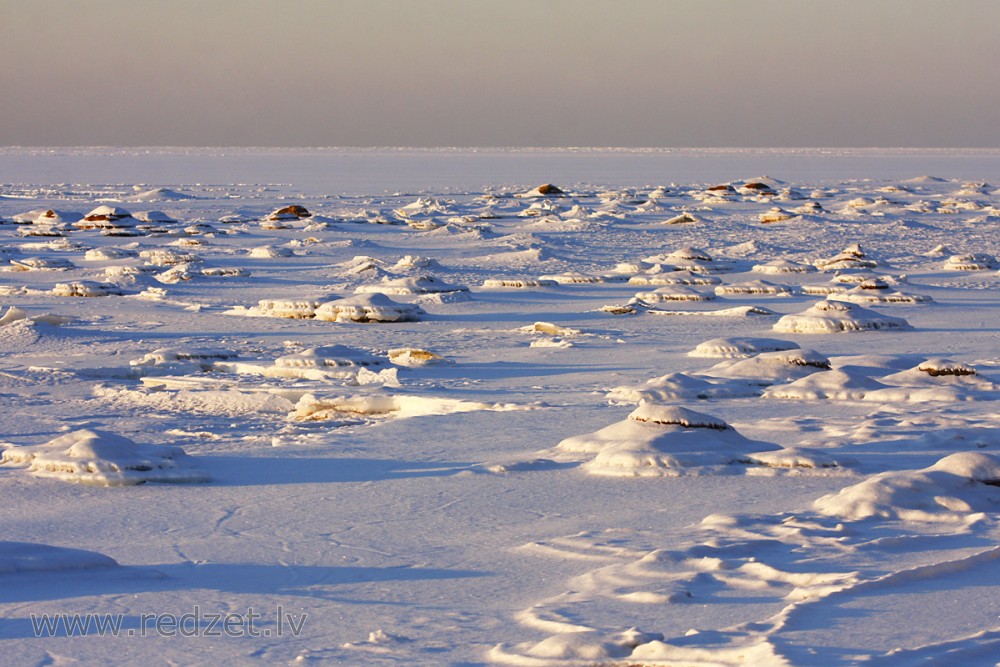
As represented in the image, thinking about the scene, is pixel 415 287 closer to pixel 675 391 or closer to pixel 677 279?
pixel 677 279

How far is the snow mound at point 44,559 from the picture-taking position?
4578 mm

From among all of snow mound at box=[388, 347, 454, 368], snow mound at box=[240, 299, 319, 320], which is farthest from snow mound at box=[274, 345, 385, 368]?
snow mound at box=[240, 299, 319, 320]

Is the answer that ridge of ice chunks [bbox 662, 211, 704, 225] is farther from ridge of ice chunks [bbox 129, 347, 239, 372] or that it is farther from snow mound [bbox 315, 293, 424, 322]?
ridge of ice chunks [bbox 129, 347, 239, 372]

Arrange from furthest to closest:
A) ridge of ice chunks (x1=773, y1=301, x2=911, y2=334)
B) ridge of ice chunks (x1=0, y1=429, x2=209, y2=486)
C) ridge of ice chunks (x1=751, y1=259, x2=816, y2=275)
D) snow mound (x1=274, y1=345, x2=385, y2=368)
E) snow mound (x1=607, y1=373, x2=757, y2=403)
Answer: ridge of ice chunks (x1=751, y1=259, x2=816, y2=275) → ridge of ice chunks (x1=773, y1=301, x2=911, y2=334) → snow mound (x1=274, y1=345, x2=385, y2=368) → snow mound (x1=607, y1=373, x2=757, y2=403) → ridge of ice chunks (x1=0, y1=429, x2=209, y2=486)

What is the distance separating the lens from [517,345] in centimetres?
1099

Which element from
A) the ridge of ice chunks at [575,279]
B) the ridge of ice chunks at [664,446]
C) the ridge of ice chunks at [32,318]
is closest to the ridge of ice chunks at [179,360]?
the ridge of ice chunks at [32,318]

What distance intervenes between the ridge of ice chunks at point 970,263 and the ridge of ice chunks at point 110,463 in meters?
14.2

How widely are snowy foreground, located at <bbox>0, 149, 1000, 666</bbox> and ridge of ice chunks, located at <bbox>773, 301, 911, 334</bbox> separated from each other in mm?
34

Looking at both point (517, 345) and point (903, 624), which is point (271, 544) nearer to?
point (903, 624)

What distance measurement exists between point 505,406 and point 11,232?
1983cm

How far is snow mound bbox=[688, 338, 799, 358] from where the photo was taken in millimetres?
9883

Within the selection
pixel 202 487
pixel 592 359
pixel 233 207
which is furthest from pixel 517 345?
pixel 233 207

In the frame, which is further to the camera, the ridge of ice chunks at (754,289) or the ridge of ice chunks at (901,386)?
the ridge of ice chunks at (754,289)

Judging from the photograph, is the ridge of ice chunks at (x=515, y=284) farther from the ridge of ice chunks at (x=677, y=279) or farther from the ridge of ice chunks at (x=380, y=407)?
the ridge of ice chunks at (x=380, y=407)
